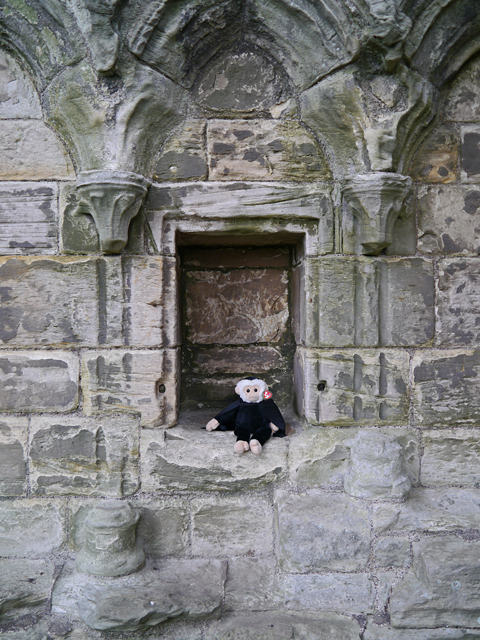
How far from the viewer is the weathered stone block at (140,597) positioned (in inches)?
86.0

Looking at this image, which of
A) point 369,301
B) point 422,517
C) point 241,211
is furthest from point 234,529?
point 241,211

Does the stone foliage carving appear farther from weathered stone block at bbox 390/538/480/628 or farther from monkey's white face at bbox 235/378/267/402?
weathered stone block at bbox 390/538/480/628

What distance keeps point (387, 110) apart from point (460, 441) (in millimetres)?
1870

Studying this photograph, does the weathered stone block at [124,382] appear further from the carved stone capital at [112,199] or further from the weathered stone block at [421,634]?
the weathered stone block at [421,634]

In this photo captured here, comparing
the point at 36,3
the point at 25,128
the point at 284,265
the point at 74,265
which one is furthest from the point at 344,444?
the point at 36,3

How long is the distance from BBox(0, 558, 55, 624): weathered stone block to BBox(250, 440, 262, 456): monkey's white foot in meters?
1.22

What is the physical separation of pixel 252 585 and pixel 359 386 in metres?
1.19

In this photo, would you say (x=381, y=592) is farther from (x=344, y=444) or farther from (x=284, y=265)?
(x=284, y=265)

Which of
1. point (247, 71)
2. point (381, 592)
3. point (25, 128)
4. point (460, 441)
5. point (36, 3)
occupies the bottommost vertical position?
point (381, 592)

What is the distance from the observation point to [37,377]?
265 cm

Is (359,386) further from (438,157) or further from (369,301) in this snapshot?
(438,157)

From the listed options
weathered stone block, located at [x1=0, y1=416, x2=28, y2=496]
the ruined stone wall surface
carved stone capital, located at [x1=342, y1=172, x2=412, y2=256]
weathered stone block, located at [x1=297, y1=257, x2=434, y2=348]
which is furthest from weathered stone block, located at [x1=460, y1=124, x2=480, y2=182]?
weathered stone block, located at [x1=0, y1=416, x2=28, y2=496]

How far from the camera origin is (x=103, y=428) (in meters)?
2.65

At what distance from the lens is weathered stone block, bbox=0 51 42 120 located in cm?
261
